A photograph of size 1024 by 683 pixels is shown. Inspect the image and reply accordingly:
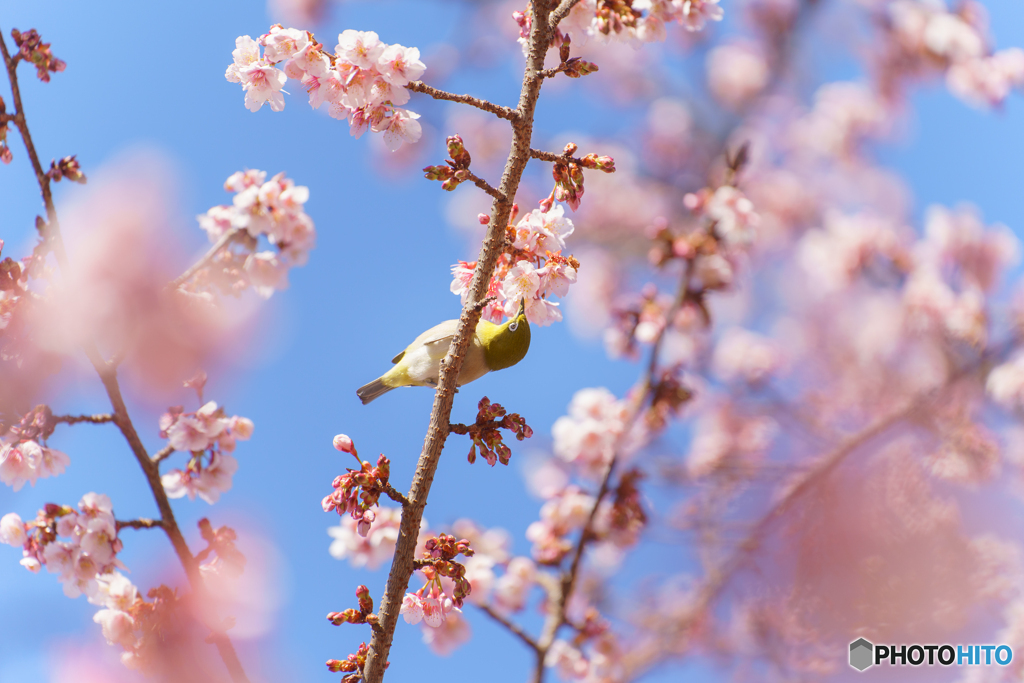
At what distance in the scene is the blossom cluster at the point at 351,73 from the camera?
173cm

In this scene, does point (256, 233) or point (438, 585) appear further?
point (256, 233)

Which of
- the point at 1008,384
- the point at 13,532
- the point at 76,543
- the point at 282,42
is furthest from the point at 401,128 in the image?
the point at 1008,384

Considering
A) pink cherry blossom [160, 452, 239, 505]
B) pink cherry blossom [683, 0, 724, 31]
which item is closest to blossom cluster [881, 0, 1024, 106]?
pink cherry blossom [683, 0, 724, 31]

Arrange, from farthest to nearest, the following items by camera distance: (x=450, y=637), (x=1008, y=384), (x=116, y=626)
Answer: (x=1008, y=384)
(x=450, y=637)
(x=116, y=626)

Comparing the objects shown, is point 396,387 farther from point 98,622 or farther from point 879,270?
point 879,270

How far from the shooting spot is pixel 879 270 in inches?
253

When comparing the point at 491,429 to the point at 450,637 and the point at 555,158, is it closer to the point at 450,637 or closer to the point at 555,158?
the point at 555,158

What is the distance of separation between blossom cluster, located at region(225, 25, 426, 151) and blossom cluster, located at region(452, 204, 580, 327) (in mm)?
469

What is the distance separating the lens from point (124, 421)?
7.05 ft

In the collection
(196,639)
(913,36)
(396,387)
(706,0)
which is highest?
(913,36)

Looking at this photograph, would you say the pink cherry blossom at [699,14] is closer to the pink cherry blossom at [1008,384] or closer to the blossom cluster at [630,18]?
the blossom cluster at [630,18]

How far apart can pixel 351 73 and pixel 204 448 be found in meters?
1.73

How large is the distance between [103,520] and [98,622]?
583 mm

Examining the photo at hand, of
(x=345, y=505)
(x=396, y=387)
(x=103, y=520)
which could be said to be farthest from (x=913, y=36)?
(x=103, y=520)
